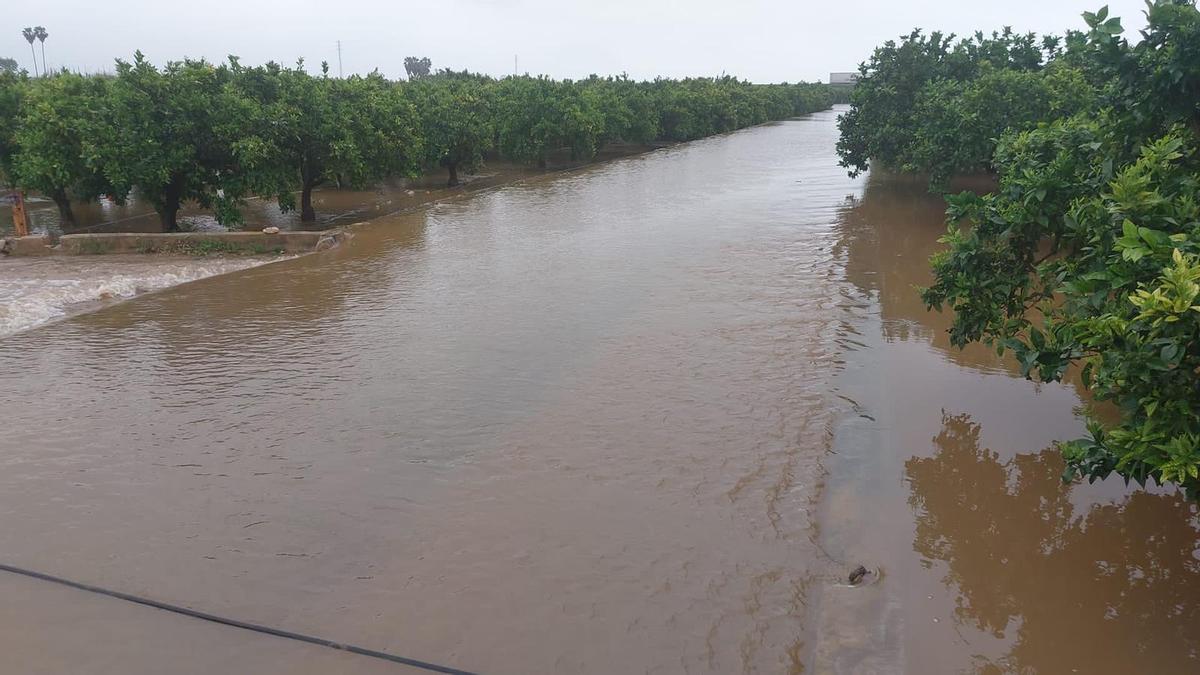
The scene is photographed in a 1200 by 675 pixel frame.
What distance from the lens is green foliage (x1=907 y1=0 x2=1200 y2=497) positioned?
394cm

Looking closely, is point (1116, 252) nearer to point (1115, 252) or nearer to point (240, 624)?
point (1115, 252)

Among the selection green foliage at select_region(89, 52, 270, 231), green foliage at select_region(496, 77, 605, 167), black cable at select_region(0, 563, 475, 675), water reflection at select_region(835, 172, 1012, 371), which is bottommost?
black cable at select_region(0, 563, 475, 675)

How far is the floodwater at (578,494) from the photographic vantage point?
4930mm

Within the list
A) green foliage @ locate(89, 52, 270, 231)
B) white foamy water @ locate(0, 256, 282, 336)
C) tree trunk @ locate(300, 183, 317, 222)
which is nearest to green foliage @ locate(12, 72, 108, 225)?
green foliage @ locate(89, 52, 270, 231)

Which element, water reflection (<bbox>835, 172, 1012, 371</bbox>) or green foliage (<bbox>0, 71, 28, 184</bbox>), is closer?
water reflection (<bbox>835, 172, 1012, 371</bbox>)

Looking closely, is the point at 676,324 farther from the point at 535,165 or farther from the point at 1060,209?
the point at 535,165

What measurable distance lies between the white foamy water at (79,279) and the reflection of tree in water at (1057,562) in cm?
1241

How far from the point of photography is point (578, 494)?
656 cm

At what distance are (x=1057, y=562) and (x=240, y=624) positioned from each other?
576 centimetres

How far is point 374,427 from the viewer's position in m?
7.82

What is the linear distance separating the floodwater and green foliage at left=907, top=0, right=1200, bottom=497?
1064 millimetres

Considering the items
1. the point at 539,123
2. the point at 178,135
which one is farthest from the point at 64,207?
the point at 539,123

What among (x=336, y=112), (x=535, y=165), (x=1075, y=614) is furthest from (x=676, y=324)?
(x=535, y=165)

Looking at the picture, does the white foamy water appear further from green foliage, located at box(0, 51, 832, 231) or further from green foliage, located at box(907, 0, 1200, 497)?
green foliage, located at box(907, 0, 1200, 497)
